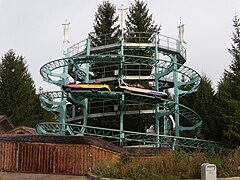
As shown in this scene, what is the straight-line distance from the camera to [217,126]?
42750mm

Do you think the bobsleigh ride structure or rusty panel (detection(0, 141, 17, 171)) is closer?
rusty panel (detection(0, 141, 17, 171))

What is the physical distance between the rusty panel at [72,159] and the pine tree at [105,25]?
29476 millimetres

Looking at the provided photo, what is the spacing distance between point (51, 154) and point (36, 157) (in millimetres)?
933

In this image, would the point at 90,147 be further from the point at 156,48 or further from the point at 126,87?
the point at 156,48

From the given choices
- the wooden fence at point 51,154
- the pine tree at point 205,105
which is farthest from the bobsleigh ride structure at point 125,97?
the wooden fence at point 51,154

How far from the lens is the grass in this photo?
1500 centimetres

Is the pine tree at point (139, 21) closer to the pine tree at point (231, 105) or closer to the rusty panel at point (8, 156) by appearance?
the pine tree at point (231, 105)

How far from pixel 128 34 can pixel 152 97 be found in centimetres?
1638

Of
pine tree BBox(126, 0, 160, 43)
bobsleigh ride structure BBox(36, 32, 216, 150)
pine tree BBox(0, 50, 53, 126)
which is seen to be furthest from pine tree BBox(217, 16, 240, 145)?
pine tree BBox(0, 50, 53, 126)

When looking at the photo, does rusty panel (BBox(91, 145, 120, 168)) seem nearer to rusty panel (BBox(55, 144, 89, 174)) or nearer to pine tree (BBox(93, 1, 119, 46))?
rusty panel (BBox(55, 144, 89, 174))

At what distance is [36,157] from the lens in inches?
904

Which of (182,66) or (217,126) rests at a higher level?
(182,66)

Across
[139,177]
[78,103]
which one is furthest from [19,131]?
[139,177]

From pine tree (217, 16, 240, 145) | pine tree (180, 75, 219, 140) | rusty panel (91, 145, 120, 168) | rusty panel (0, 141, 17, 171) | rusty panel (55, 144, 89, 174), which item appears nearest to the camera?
rusty panel (55, 144, 89, 174)
